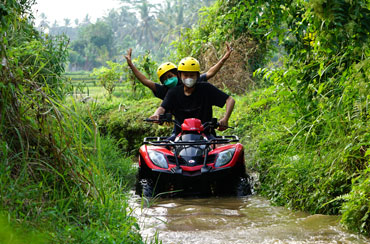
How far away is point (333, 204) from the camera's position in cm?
581

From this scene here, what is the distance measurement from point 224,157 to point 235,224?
4.92ft

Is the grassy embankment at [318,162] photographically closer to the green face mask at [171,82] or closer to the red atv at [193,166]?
the red atv at [193,166]

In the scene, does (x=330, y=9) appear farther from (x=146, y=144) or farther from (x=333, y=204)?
(x=146, y=144)

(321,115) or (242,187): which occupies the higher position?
(321,115)

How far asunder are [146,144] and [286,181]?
1953 millimetres

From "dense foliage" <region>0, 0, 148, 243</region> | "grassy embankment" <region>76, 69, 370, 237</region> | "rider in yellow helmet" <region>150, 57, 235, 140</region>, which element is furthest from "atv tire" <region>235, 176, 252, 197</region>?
"dense foliage" <region>0, 0, 148, 243</region>

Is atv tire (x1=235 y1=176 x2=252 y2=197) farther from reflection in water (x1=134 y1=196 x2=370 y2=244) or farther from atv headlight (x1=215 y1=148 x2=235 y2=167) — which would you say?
atv headlight (x1=215 y1=148 x2=235 y2=167)

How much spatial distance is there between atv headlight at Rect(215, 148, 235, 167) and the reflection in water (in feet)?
1.64

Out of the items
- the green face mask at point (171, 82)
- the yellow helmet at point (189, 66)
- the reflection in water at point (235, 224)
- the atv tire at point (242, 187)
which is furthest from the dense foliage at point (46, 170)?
the green face mask at point (171, 82)

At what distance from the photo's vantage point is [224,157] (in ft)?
23.4

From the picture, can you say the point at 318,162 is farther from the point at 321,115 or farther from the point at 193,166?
the point at 193,166

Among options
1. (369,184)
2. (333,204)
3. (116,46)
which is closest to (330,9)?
(369,184)

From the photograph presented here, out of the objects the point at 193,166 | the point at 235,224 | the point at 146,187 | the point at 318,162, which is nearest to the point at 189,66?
the point at 193,166

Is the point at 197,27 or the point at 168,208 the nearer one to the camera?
the point at 168,208
